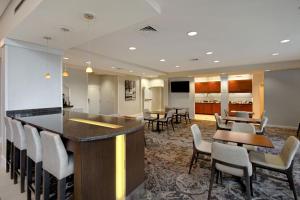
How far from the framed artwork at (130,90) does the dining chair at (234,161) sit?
8599 millimetres

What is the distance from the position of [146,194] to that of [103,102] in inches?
334

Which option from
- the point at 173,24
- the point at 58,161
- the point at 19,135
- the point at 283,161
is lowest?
the point at 283,161

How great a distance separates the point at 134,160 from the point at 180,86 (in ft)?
27.0

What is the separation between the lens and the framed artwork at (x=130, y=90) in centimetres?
1038

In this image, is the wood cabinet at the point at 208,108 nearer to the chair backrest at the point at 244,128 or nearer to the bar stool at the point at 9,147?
the chair backrest at the point at 244,128

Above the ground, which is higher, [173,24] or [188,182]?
[173,24]

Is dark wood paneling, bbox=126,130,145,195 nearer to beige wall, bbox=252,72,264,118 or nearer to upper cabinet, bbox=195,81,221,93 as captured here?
beige wall, bbox=252,72,264,118

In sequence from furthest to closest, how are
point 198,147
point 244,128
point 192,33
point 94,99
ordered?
point 94,99 < point 244,128 < point 192,33 < point 198,147

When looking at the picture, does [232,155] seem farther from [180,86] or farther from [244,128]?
[180,86]

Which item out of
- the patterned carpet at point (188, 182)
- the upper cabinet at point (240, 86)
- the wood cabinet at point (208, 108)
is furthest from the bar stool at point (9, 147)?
the upper cabinet at point (240, 86)

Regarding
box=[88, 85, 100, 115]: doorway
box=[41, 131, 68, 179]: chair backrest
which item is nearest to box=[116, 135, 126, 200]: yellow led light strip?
box=[41, 131, 68, 179]: chair backrest

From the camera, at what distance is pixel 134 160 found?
226cm

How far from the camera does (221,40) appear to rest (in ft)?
12.3

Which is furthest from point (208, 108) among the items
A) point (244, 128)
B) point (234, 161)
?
point (234, 161)
